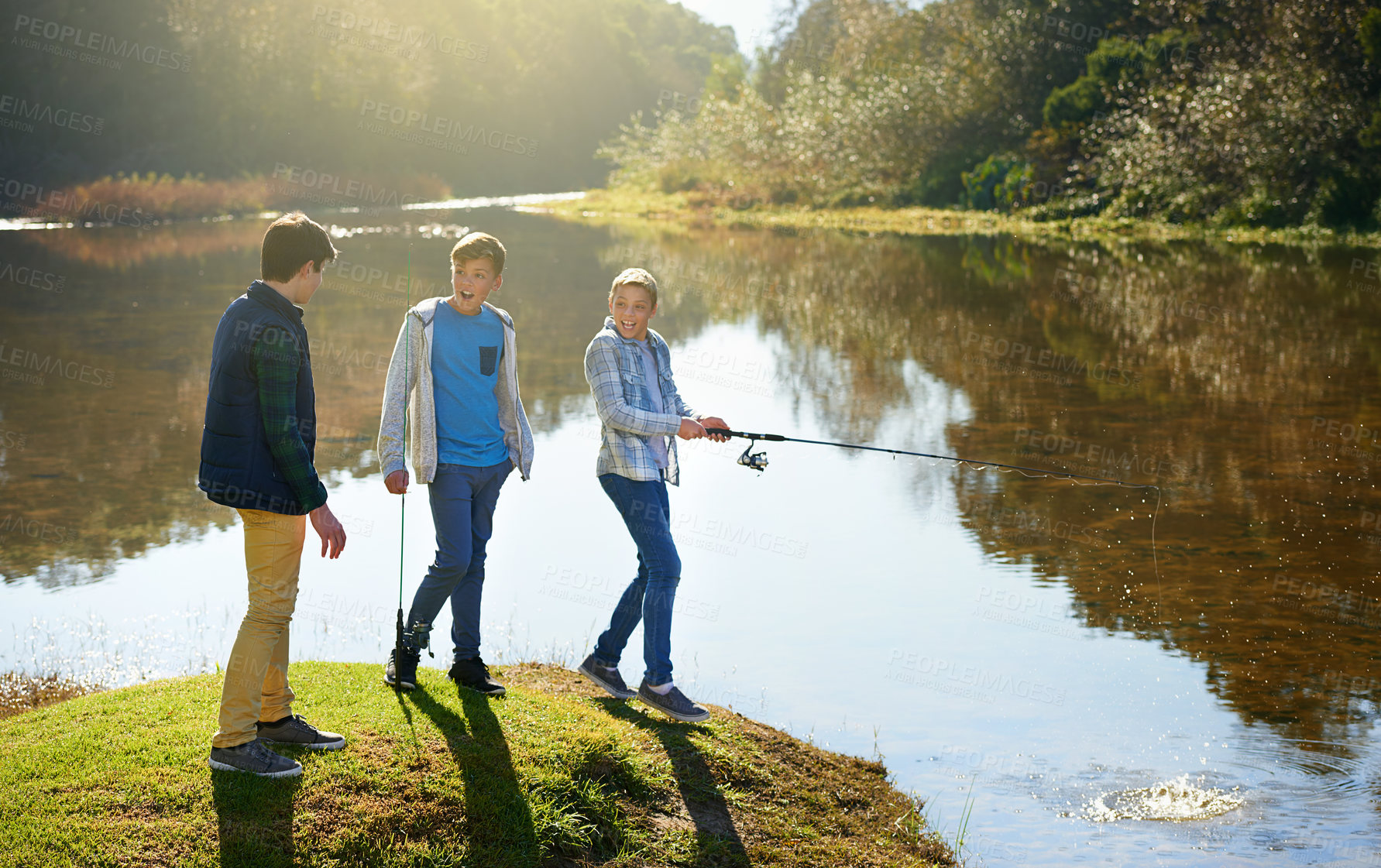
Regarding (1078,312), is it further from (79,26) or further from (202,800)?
(79,26)

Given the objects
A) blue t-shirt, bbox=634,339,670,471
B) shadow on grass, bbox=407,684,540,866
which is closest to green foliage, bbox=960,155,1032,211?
blue t-shirt, bbox=634,339,670,471

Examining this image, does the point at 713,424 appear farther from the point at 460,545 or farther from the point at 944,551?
the point at 944,551

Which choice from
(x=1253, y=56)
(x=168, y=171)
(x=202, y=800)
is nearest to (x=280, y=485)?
(x=202, y=800)

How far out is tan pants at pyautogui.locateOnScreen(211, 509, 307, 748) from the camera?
4.02 metres

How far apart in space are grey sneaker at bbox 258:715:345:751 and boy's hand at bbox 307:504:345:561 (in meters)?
0.59

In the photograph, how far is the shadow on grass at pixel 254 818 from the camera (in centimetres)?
367

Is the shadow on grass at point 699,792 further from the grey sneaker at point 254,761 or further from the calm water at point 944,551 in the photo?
the grey sneaker at point 254,761

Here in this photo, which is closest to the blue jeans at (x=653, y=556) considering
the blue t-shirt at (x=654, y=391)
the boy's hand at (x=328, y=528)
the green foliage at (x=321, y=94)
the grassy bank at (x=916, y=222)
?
the blue t-shirt at (x=654, y=391)

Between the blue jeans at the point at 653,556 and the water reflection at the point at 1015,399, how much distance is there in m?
1.32

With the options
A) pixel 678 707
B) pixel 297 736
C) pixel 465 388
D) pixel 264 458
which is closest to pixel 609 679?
pixel 678 707

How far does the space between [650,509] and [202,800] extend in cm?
203

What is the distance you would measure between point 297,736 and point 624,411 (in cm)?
177

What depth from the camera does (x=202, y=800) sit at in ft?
12.7

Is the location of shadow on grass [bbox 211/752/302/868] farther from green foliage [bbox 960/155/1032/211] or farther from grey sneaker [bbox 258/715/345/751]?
green foliage [bbox 960/155/1032/211]
